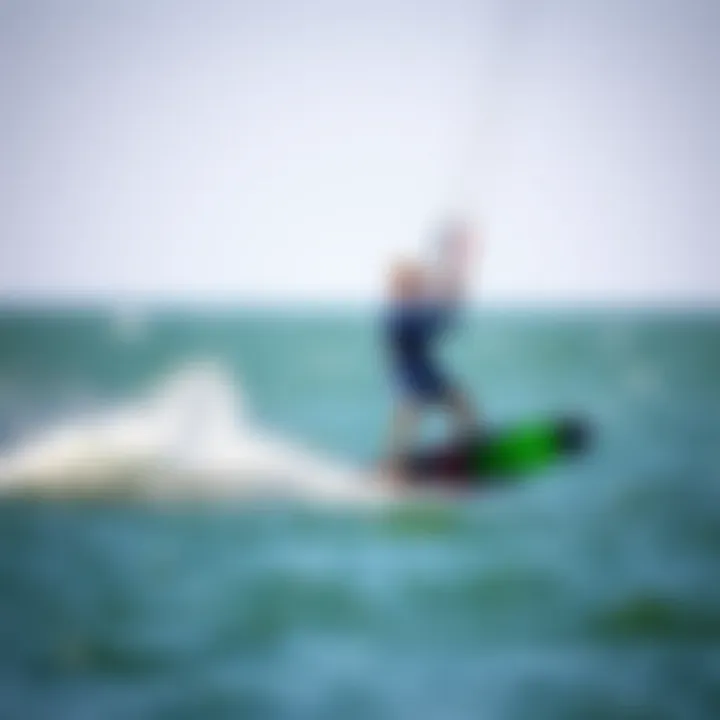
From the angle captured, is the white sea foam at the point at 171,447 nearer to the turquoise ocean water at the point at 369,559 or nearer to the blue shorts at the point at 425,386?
the turquoise ocean water at the point at 369,559

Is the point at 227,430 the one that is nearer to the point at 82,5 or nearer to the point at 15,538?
the point at 15,538

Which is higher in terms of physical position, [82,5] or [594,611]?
[82,5]

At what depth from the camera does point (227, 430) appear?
1435mm

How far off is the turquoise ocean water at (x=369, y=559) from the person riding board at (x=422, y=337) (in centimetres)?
3

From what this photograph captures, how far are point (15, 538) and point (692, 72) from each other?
113cm

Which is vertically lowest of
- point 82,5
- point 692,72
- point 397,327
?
point 397,327

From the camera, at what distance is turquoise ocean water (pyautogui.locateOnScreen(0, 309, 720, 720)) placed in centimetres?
141

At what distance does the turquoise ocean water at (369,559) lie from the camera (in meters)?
1.41

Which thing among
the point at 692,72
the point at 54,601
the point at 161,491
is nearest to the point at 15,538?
the point at 54,601

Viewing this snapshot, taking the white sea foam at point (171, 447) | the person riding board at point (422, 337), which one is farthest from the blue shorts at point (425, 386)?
the white sea foam at point (171, 447)

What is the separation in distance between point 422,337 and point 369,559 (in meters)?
0.31

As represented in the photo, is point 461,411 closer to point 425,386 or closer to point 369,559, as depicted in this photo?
point 425,386

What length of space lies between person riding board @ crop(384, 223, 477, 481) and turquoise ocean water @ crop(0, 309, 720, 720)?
0.09ft

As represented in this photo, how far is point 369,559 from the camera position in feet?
4.67
